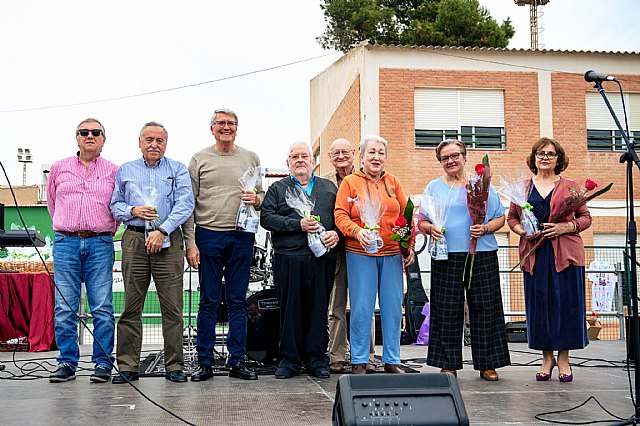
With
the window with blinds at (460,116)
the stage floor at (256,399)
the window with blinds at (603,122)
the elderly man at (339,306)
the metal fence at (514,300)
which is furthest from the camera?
the window with blinds at (603,122)

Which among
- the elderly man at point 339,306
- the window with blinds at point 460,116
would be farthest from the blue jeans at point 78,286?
the window with blinds at point 460,116

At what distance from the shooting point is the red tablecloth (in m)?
8.10

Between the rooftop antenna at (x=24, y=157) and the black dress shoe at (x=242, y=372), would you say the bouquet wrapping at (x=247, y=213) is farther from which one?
the rooftop antenna at (x=24, y=157)

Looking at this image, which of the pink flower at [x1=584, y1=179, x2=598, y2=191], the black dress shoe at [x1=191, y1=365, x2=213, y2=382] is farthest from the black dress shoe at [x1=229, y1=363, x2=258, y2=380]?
the pink flower at [x1=584, y1=179, x2=598, y2=191]

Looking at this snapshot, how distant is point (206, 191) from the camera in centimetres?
542

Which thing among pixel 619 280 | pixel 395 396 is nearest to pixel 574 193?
pixel 395 396

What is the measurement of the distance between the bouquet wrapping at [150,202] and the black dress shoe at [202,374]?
37.4 inches

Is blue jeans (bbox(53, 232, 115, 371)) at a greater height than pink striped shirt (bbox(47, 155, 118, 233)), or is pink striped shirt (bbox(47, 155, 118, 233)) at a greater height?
pink striped shirt (bbox(47, 155, 118, 233))

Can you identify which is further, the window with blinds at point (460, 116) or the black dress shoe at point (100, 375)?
the window with blinds at point (460, 116)

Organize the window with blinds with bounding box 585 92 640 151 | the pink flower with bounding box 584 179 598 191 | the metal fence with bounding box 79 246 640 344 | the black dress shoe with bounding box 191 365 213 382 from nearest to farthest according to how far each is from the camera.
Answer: the pink flower with bounding box 584 179 598 191 < the black dress shoe with bounding box 191 365 213 382 < the metal fence with bounding box 79 246 640 344 < the window with blinds with bounding box 585 92 640 151

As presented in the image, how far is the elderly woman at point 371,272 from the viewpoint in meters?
5.29

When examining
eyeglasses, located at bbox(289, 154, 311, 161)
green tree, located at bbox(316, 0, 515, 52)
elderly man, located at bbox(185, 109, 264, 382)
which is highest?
green tree, located at bbox(316, 0, 515, 52)

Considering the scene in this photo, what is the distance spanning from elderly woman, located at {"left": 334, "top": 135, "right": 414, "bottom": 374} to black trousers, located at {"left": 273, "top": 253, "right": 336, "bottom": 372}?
236 mm

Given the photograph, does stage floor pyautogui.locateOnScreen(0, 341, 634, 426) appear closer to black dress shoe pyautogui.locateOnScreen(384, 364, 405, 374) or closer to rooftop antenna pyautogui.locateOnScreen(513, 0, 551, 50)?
black dress shoe pyautogui.locateOnScreen(384, 364, 405, 374)
